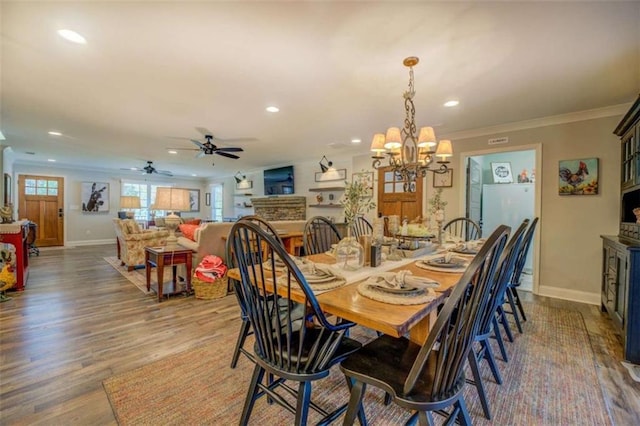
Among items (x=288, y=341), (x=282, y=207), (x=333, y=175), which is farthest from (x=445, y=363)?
(x=282, y=207)

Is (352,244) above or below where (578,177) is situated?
below

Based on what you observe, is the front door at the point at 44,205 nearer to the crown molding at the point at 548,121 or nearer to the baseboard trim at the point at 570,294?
the crown molding at the point at 548,121

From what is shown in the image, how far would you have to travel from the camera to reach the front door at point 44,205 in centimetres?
769

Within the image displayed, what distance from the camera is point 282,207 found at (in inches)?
297

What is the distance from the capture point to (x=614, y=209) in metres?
3.31

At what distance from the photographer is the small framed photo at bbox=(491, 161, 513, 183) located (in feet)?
17.8

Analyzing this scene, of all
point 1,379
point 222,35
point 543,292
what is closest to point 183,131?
point 222,35

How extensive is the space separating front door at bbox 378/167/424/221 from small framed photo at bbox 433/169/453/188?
26 centimetres

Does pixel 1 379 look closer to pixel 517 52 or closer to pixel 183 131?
pixel 183 131

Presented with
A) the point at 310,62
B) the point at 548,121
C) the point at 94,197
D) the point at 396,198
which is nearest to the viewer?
the point at 310,62

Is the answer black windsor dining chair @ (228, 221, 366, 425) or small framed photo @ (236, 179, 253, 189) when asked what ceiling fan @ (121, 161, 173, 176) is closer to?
small framed photo @ (236, 179, 253, 189)

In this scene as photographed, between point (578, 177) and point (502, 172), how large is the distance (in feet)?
6.57

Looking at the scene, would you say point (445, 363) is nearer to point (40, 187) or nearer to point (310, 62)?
point (310, 62)

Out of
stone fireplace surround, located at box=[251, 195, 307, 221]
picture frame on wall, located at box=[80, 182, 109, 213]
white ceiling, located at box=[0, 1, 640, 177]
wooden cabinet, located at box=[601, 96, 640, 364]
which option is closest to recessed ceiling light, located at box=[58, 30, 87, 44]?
white ceiling, located at box=[0, 1, 640, 177]
